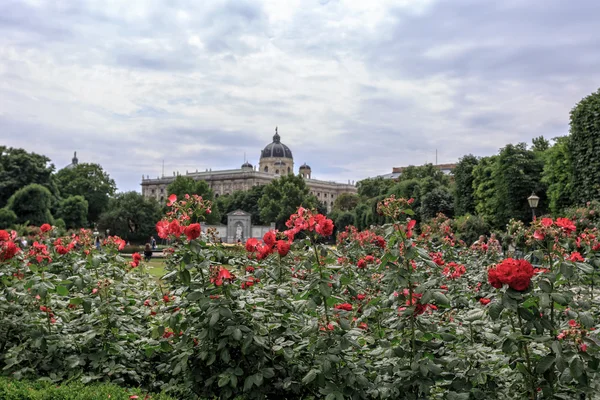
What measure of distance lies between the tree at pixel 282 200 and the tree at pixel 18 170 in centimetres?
3079

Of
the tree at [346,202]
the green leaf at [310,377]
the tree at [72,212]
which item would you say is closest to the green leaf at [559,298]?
the green leaf at [310,377]

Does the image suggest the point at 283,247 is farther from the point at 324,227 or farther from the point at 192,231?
the point at 192,231

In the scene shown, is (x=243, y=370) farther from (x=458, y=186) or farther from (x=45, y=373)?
(x=458, y=186)

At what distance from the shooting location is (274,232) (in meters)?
4.88

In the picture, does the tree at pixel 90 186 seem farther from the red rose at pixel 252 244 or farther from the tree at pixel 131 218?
the red rose at pixel 252 244

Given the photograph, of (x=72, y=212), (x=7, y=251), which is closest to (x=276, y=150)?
(x=72, y=212)

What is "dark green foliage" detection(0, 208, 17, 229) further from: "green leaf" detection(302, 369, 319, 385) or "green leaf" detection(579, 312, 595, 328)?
"green leaf" detection(579, 312, 595, 328)

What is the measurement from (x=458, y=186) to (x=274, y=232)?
40267 millimetres

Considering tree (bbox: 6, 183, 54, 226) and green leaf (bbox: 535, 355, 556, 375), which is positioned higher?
tree (bbox: 6, 183, 54, 226)

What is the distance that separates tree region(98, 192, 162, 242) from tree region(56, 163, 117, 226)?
619cm

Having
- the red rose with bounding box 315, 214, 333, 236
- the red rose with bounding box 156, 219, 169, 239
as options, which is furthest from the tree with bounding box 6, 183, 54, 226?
the red rose with bounding box 315, 214, 333, 236

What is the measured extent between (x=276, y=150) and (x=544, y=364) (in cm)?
13771

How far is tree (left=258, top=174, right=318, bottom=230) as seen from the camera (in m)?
75.9

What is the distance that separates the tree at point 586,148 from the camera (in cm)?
2488
